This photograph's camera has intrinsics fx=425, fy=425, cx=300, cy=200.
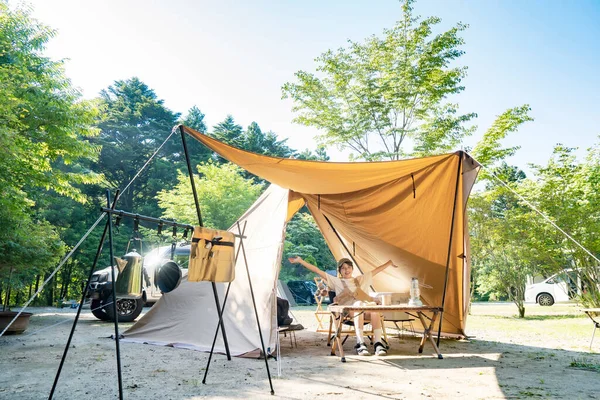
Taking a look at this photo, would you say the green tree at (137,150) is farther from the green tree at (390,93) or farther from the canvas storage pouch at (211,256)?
the canvas storage pouch at (211,256)

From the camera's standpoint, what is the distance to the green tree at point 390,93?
33.6 ft

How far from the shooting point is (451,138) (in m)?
10.7

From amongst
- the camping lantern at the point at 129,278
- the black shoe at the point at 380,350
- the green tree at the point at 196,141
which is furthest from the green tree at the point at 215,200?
the camping lantern at the point at 129,278

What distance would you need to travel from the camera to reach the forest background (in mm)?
6527

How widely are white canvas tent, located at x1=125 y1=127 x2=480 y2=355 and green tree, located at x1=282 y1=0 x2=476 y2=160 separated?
18.6 ft

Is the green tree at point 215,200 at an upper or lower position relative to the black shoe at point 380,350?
upper

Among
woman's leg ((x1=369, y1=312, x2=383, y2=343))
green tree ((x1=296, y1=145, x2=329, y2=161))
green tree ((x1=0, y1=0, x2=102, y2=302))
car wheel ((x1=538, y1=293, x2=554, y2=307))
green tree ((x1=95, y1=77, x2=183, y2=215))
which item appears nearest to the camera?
woman's leg ((x1=369, y1=312, x2=383, y2=343))

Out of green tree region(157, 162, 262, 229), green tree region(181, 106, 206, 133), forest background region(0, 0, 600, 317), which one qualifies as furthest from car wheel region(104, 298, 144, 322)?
green tree region(181, 106, 206, 133)

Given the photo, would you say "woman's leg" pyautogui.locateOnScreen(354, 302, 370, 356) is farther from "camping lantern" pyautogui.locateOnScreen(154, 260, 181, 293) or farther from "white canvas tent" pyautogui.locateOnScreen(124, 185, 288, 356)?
"camping lantern" pyautogui.locateOnScreen(154, 260, 181, 293)

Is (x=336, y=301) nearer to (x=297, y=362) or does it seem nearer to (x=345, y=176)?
(x=297, y=362)

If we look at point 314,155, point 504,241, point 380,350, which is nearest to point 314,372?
point 380,350

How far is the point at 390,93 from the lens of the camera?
10.5 metres

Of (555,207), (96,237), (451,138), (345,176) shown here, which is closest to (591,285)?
(555,207)

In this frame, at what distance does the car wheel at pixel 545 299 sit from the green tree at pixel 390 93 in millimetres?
5931
